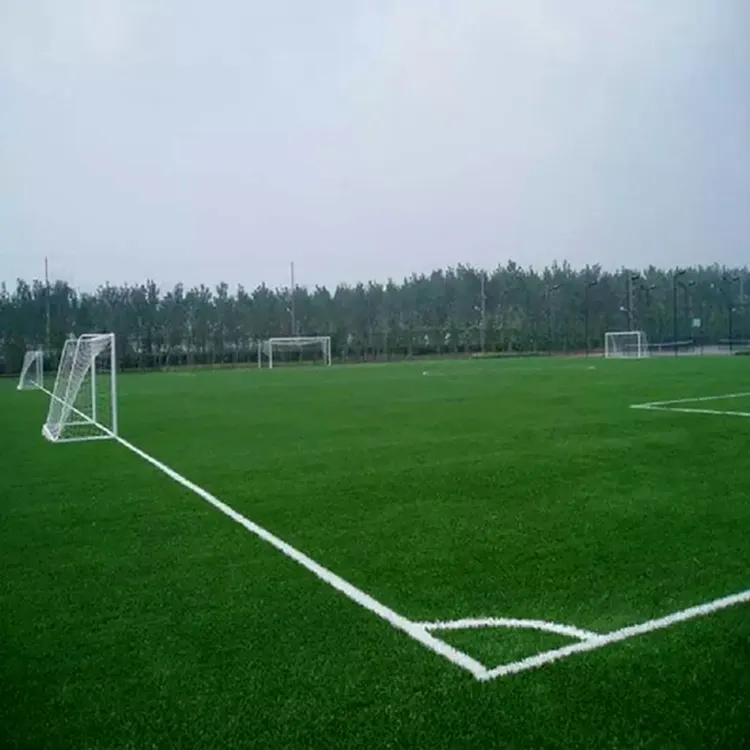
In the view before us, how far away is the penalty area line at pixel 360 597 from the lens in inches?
116

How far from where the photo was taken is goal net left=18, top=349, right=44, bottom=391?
2619 centimetres

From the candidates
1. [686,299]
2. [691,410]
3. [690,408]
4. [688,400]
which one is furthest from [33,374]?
[686,299]

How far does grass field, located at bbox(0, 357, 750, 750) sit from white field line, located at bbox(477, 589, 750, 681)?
0.04m

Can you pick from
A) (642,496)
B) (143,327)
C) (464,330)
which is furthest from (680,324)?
(642,496)

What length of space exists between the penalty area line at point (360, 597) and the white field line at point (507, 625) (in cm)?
9

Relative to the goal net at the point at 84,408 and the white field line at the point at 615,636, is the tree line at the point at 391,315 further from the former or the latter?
the white field line at the point at 615,636

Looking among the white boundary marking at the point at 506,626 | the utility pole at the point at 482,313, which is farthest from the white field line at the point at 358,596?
the utility pole at the point at 482,313

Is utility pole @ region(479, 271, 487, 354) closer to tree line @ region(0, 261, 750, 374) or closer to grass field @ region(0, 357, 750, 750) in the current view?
tree line @ region(0, 261, 750, 374)

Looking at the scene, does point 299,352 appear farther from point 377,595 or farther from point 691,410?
point 377,595

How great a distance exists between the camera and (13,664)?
9.95 feet

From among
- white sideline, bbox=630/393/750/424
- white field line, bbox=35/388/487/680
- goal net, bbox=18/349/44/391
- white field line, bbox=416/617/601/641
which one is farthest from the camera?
goal net, bbox=18/349/44/391

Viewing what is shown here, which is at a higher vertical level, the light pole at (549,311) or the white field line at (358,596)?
the light pole at (549,311)

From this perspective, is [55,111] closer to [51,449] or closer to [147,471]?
[51,449]

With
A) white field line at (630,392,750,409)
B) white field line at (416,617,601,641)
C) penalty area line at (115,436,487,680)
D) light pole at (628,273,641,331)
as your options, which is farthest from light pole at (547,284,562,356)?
white field line at (416,617,601,641)
